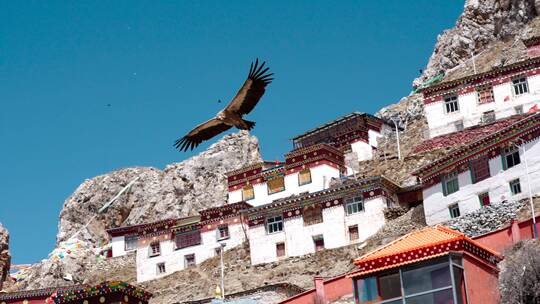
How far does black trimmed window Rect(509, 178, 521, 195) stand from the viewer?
49472mm

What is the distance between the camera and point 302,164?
72250 mm

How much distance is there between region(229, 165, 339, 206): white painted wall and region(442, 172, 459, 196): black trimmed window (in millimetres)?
16624

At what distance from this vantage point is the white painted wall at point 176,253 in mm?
69812

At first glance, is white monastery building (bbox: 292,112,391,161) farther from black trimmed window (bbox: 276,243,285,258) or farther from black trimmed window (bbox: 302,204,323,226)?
black trimmed window (bbox: 276,243,285,258)

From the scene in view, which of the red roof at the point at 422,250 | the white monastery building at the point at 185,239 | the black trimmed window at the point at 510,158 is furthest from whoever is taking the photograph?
the white monastery building at the point at 185,239

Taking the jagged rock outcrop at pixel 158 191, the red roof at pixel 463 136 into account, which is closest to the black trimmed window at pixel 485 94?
the red roof at pixel 463 136

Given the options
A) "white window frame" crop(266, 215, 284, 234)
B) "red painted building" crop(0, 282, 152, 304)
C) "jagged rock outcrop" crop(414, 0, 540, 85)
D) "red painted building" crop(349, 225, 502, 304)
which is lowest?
"red painted building" crop(349, 225, 502, 304)

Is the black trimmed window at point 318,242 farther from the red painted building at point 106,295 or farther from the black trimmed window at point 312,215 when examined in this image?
the red painted building at point 106,295

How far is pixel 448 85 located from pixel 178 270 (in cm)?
2559

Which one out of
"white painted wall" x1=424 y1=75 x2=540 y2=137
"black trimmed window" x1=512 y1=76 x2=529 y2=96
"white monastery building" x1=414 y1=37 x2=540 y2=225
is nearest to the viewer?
"white monastery building" x1=414 y1=37 x2=540 y2=225

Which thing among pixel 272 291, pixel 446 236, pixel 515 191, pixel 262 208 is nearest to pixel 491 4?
pixel 262 208

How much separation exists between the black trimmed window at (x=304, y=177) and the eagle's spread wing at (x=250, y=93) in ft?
142

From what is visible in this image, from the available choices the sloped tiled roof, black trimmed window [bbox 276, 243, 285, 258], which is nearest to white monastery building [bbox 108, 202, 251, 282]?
black trimmed window [bbox 276, 243, 285, 258]

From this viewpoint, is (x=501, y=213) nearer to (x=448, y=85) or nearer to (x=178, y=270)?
(x=448, y=85)
